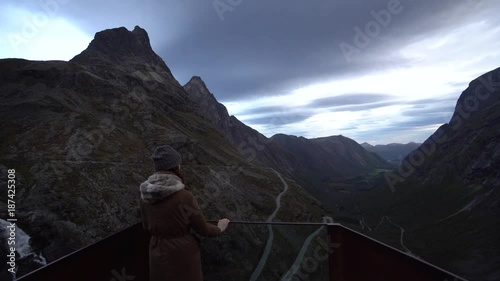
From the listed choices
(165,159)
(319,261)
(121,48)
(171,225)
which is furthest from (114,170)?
(121,48)

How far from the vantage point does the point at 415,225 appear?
179250 millimetres

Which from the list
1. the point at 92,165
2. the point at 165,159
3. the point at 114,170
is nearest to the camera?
the point at 165,159

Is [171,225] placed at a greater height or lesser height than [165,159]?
lesser

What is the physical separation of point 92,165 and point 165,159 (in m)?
56.0

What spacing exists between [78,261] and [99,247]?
591 millimetres

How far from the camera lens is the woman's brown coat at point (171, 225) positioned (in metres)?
4.73

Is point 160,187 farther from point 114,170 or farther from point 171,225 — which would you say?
point 114,170

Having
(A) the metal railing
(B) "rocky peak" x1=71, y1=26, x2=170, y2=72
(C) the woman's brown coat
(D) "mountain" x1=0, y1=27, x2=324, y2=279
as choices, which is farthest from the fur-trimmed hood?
(B) "rocky peak" x1=71, y1=26, x2=170, y2=72

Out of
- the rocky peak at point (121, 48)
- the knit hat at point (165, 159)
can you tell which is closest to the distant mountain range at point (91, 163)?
the knit hat at point (165, 159)

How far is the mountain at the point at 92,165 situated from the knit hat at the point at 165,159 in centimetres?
388

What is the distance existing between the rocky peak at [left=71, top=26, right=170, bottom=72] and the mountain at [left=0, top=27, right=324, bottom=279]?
4283cm

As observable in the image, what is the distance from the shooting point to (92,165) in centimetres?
5506

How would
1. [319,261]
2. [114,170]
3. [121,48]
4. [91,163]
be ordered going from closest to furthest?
[319,261] < [91,163] < [114,170] < [121,48]

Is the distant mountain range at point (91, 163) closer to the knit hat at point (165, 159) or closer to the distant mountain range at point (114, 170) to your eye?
the distant mountain range at point (114, 170)
